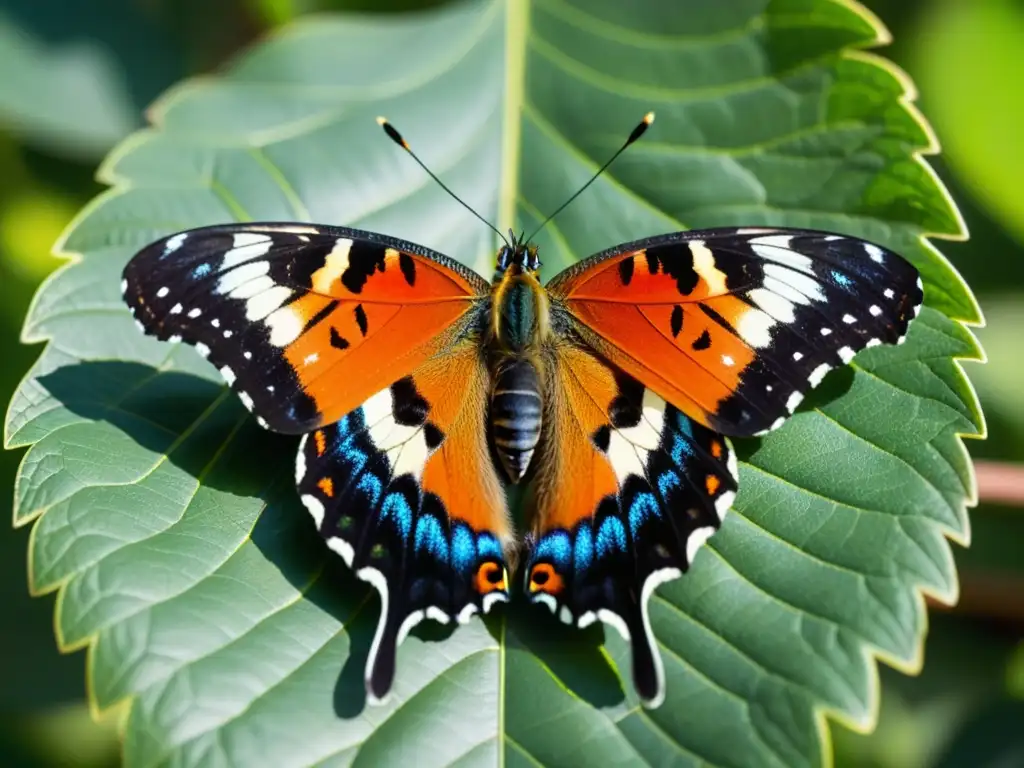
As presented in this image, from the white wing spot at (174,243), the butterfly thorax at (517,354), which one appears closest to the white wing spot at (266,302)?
the white wing spot at (174,243)

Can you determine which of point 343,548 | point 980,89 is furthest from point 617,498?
point 980,89

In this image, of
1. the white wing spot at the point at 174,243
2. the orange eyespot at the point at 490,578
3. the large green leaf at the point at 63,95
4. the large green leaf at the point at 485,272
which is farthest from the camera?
the large green leaf at the point at 63,95

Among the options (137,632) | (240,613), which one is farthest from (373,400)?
(137,632)

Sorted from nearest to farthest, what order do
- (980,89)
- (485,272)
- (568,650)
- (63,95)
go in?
(568,650), (485,272), (980,89), (63,95)

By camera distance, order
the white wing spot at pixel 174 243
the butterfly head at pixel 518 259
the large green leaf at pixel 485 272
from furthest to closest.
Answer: the butterfly head at pixel 518 259 → the white wing spot at pixel 174 243 → the large green leaf at pixel 485 272

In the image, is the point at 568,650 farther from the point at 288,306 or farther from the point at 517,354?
the point at 288,306

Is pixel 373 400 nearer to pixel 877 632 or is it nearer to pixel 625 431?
pixel 625 431

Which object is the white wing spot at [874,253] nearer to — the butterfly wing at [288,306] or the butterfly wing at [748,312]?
the butterfly wing at [748,312]
